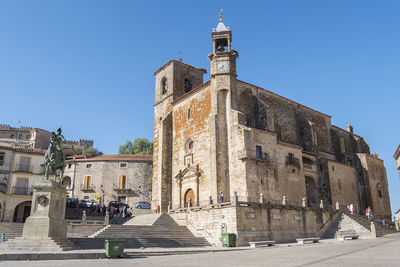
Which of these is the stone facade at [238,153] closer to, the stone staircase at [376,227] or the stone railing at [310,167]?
the stone railing at [310,167]

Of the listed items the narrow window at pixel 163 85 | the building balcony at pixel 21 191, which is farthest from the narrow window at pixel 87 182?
the narrow window at pixel 163 85

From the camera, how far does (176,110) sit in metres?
31.9

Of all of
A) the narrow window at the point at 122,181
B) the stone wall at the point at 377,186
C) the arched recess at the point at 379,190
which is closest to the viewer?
the stone wall at the point at 377,186

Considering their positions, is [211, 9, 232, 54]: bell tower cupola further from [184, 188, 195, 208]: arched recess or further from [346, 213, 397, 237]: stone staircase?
[346, 213, 397, 237]: stone staircase

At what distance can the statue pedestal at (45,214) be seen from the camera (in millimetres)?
13766

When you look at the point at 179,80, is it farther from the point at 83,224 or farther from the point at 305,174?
the point at 83,224

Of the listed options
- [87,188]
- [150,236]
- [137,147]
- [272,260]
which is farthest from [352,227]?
[137,147]

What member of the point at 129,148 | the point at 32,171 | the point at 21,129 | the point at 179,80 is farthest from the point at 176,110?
the point at 21,129

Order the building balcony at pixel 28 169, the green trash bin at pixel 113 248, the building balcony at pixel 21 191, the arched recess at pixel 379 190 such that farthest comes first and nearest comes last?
the arched recess at pixel 379 190, the building balcony at pixel 28 169, the building balcony at pixel 21 191, the green trash bin at pixel 113 248

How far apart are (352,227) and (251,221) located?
9.05m

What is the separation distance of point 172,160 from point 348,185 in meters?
18.0

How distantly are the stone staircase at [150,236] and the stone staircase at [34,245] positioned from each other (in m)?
2.20

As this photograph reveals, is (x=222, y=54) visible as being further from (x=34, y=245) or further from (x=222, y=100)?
(x=34, y=245)

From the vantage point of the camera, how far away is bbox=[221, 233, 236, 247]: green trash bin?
60.4 feet
